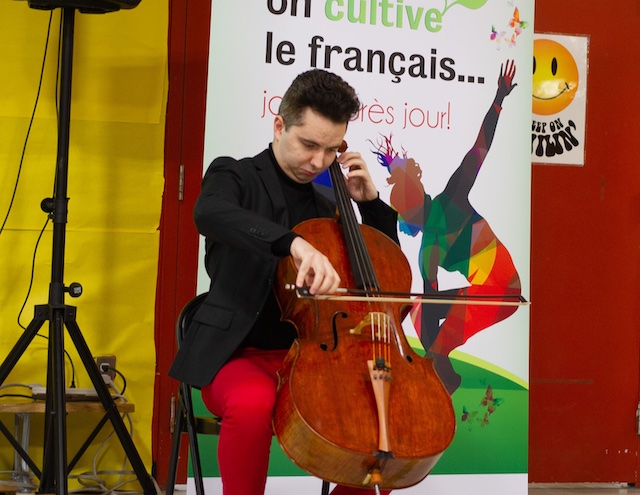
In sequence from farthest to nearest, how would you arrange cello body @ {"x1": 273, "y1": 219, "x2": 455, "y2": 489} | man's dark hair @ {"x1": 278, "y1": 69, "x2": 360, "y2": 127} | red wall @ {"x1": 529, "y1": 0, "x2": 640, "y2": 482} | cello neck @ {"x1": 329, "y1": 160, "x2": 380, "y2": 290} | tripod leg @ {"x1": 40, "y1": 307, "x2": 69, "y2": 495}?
1. red wall @ {"x1": 529, "y1": 0, "x2": 640, "y2": 482}
2. tripod leg @ {"x1": 40, "y1": 307, "x2": 69, "y2": 495}
3. man's dark hair @ {"x1": 278, "y1": 69, "x2": 360, "y2": 127}
4. cello neck @ {"x1": 329, "y1": 160, "x2": 380, "y2": 290}
5. cello body @ {"x1": 273, "y1": 219, "x2": 455, "y2": 489}

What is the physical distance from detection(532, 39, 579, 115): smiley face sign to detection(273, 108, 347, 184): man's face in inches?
68.4

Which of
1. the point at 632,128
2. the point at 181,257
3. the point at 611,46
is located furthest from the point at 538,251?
the point at 181,257

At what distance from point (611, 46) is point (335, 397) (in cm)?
252

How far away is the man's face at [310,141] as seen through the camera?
2133mm

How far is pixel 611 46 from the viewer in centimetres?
373

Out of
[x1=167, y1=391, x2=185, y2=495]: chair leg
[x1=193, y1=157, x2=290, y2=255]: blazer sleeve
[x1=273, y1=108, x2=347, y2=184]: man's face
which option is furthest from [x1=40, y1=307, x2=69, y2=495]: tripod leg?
[x1=273, y1=108, x2=347, y2=184]: man's face

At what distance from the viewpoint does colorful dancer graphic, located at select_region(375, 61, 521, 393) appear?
10.1ft

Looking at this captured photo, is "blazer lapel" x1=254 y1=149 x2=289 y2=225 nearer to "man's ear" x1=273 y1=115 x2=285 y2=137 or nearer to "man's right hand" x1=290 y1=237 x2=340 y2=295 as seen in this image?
"man's ear" x1=273 y1=115 x2=285 y2=137

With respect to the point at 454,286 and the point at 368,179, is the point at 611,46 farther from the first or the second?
the point at 368,179

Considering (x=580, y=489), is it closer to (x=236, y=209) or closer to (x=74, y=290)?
(x=74, y=290)

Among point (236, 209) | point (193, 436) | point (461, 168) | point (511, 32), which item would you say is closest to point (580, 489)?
point (461, 168)

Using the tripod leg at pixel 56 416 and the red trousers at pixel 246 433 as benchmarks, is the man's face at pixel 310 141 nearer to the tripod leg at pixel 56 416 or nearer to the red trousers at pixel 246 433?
the red trousers at pixel 246 433

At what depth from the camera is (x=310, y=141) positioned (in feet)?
7.04

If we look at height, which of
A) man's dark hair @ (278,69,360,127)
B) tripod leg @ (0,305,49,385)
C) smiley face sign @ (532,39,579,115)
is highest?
smiley face sign @ (532,39,579,115)
